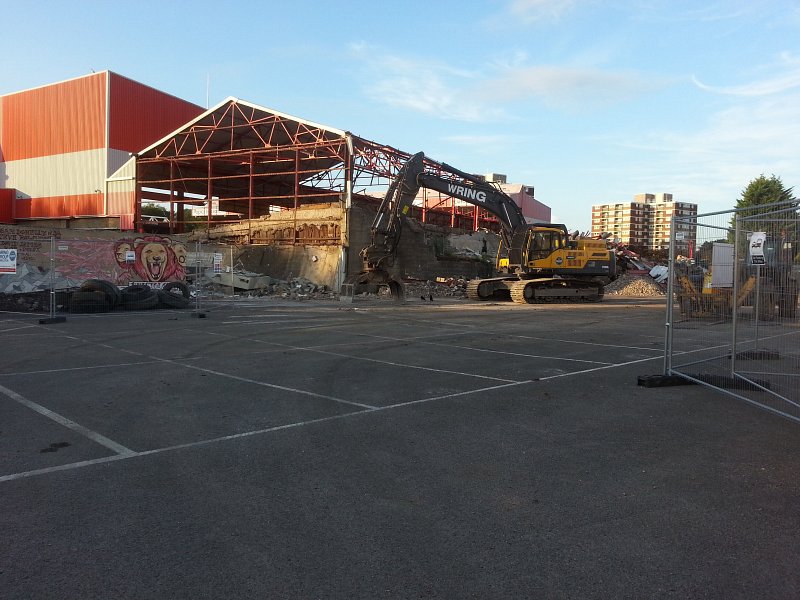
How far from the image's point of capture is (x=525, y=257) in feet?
87.8

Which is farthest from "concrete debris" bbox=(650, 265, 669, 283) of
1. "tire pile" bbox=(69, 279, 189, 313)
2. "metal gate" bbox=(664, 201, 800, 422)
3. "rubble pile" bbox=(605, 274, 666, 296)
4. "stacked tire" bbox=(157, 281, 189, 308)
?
"metal gate" bbox=(664, 201, 800, 422)

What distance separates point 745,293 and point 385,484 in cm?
577

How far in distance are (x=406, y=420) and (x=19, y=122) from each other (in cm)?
5425

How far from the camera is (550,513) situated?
13.2 ft

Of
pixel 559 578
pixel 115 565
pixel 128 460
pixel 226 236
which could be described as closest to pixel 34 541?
→ pixel 115 565

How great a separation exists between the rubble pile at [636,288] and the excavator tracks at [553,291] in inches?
451

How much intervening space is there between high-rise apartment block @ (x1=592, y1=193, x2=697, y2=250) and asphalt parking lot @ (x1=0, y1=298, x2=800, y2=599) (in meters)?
75.5

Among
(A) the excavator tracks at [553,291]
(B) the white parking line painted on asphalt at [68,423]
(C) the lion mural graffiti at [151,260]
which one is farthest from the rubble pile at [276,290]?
(B) the white parking line painted on asphalt at [68,423]

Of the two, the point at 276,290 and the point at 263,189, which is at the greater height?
the point at 263,189

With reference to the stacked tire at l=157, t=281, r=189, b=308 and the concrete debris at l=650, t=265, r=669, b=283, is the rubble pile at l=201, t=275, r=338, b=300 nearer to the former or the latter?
the stacked tire at l=157, t=281, r=189, b=308

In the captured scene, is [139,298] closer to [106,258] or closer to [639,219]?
[106,258]

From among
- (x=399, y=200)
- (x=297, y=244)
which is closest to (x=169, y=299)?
(x=399, y=200)

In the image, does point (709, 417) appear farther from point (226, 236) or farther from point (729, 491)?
point (226, 236)

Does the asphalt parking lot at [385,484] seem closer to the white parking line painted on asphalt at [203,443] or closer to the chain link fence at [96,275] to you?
the white parking line painted on asphalt at [203,443]
